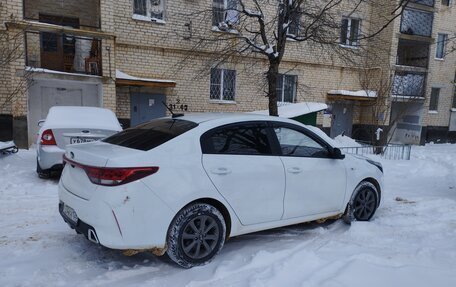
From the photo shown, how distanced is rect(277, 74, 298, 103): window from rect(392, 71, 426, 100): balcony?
193 inches

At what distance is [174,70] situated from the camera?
45.4ft

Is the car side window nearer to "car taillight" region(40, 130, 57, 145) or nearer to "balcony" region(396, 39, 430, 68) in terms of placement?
"car taillight" region(40, 130, 57, 145)

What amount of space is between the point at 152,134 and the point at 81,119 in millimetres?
3901

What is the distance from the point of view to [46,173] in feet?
23.0

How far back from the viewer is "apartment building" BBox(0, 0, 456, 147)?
11.4 m

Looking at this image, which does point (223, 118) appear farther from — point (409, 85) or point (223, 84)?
point (409, 85)

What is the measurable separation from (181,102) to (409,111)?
12.9 m

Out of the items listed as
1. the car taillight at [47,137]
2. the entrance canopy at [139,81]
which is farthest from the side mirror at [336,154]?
the entrance canopy at [139,81]

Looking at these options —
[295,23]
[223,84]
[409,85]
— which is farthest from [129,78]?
[409,85]

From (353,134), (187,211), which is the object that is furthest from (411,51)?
(187,211)

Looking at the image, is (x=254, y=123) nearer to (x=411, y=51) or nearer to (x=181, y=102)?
(x=181, y=102)

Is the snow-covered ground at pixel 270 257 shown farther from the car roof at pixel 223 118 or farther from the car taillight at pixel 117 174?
the car roof at pixel 223 118

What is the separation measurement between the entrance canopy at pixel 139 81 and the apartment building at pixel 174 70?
0.12 feet

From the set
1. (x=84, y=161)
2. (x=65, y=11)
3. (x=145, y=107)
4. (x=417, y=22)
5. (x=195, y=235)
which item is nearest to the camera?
(x=84, y=161)
